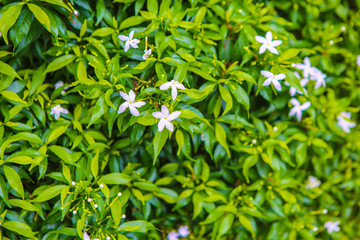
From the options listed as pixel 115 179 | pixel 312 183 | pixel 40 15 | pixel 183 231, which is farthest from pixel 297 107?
pixel 40 15

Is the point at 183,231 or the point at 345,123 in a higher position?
the point at 345,123

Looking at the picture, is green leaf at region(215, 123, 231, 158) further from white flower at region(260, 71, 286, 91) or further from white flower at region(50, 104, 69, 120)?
white flower at region(50, 104, 69, 120)

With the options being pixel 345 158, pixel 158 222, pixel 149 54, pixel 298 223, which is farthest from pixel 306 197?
pixel 149 54

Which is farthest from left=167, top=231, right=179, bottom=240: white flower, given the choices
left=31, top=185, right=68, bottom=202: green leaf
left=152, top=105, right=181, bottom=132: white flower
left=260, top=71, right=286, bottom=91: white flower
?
left=260, top=71, right=286, bottom=91: white flower

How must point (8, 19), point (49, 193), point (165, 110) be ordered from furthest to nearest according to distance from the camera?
point (49, 193), point (8, 19), point (165, 110)

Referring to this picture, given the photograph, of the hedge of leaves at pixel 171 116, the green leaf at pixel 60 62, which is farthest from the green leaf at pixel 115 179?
the green leaf at pixel 60 62

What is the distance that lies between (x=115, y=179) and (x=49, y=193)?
357mm

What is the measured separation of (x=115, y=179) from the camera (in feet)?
5.79

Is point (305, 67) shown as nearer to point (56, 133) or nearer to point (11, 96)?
point (56, 133)

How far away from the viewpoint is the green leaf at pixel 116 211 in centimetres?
164

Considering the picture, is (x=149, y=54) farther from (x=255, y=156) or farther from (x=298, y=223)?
(x=298, y=223)

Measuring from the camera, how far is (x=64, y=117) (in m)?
1.89

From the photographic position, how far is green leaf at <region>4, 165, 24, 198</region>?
1.56 m

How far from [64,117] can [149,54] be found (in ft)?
2.26
